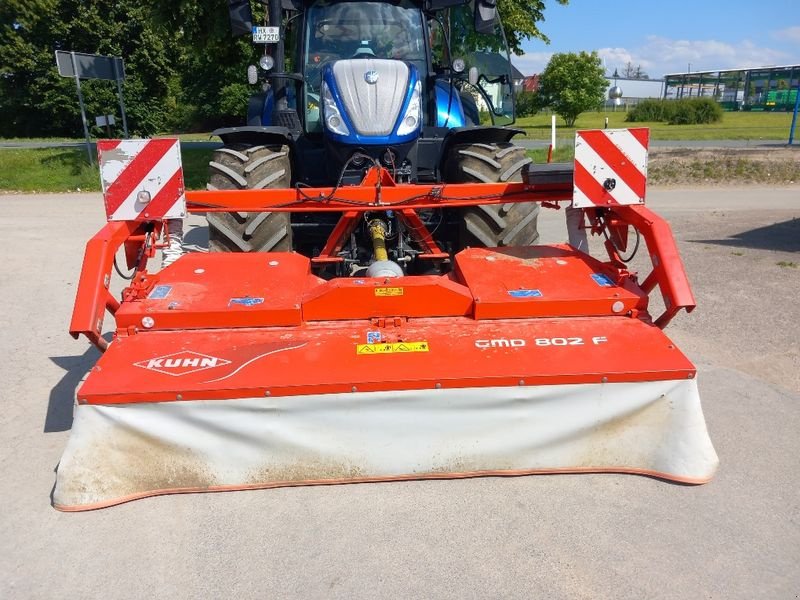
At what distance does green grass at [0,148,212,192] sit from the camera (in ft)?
47.1

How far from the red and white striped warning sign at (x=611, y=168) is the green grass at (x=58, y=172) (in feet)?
36.5

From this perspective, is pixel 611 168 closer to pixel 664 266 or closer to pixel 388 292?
pixel 664 266

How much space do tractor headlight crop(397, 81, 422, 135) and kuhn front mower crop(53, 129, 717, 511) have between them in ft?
5.38

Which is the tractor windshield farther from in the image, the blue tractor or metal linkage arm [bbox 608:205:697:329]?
metal linkage arm [bbox 608:205:697:329]

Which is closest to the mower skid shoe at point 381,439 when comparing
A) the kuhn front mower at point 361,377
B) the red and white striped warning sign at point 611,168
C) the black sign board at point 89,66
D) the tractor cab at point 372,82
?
the kuhn front mower at point 361,377

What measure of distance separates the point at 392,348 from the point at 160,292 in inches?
48.3

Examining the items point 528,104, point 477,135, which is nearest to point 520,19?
point 477,135

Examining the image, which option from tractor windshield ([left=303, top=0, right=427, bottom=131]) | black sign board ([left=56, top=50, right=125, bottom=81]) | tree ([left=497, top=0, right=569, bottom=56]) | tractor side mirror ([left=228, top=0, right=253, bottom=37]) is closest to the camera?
tractor side mirror ([left=228, top=0, right=253, bottom=37])

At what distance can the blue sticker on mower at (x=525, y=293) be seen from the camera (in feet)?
10.4

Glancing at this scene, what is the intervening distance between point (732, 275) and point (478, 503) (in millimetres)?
4772

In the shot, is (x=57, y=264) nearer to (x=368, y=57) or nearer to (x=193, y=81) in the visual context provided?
(x=368, y=57)

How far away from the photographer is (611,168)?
139 inches

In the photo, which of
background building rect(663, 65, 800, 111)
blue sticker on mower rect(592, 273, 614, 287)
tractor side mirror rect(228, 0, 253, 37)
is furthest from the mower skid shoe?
background building rect(663, 65, 800, 111)

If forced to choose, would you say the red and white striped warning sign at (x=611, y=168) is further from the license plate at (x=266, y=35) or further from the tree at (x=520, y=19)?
the tree at (x=520, y=19)
